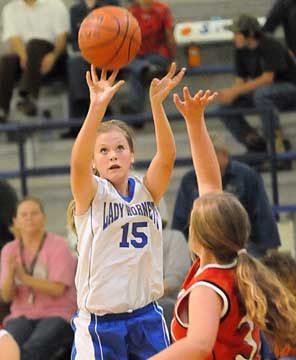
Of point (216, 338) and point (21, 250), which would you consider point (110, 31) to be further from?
point (21, 250)

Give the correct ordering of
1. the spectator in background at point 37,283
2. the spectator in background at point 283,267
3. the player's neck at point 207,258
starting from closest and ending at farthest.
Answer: the player's neck at point 207,258 → the spectator in background at point 283,267 → the spectator in background at point 37,283

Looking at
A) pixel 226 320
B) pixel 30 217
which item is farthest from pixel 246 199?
pixel 226 320

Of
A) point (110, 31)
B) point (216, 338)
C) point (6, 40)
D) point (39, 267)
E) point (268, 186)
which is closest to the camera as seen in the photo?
point (216, 338)

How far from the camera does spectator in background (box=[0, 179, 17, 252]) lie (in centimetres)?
761

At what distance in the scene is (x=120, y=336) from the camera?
14.6 ft

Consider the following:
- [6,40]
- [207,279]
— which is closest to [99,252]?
[207,279]

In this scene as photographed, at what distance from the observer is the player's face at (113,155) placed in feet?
14.7

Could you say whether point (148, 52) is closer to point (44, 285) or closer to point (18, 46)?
point (18, 46)

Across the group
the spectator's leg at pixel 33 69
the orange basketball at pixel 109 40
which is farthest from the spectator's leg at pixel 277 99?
the orange basketball at pixel 109 40

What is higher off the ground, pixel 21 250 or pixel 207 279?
pixel 207 279

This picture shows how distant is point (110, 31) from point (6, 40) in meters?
4.67

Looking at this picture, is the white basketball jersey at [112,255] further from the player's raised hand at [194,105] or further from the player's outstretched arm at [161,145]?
the player's raised hand at [194,105]

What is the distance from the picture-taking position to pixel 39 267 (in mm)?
7098

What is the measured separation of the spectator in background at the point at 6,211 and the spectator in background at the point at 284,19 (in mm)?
2847
